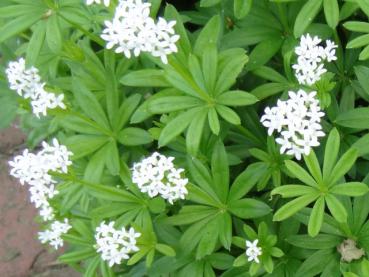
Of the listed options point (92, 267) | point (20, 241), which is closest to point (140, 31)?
point (92, 267)

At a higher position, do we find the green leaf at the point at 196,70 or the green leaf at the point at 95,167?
the green leaf at the point at 196,70

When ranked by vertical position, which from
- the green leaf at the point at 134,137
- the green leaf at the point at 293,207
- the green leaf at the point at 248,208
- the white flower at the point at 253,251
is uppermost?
the green leaf at the point at 134,137

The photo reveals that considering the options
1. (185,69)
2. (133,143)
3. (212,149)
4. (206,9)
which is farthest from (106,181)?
(206,9)

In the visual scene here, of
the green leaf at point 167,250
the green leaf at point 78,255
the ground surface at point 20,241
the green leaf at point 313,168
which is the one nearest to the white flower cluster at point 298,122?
the green leaf at point 313,168

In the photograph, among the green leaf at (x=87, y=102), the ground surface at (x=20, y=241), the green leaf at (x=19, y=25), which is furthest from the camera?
the ground surface at (x=20, y=241)

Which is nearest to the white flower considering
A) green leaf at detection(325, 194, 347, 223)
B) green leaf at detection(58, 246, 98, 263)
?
green leaf at detection(325, 194, 347, 223)

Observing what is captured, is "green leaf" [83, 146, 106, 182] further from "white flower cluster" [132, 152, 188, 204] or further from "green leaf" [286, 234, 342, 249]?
"green leaf" [286, 234, 342, 249]

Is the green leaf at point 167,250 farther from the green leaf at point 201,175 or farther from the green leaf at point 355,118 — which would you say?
the green leaf at point 355,118
